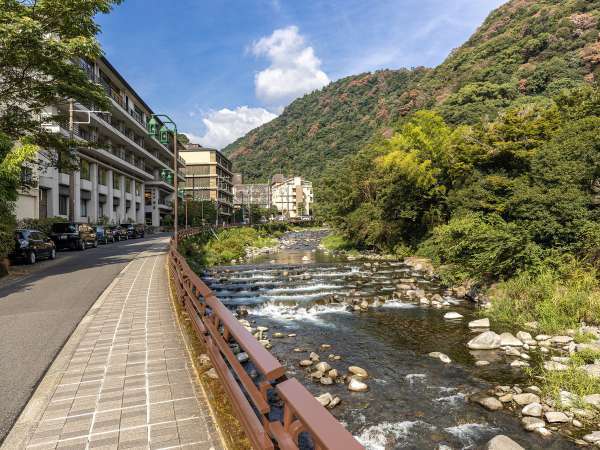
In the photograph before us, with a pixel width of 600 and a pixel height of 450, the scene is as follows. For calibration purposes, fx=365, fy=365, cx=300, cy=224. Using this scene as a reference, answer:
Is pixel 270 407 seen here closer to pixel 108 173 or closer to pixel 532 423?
pixel 532 423

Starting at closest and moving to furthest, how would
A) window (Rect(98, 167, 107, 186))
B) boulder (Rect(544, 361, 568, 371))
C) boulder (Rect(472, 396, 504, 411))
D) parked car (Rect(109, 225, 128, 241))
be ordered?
boulder (Rect(472, 396, 504, 411)) → boulder (Rect(544, 361, 568, 371)) → parked car (Rect(109, 225, 128, 241)) → window (Rect(98, 167, 107, 186))

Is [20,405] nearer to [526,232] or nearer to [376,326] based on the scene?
[376,326]

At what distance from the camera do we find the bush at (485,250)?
52.5 feet

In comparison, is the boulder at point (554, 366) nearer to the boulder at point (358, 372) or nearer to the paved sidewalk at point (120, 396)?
the boulder at point (358, 372)

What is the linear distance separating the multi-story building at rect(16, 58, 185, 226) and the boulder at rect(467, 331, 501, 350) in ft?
70.3

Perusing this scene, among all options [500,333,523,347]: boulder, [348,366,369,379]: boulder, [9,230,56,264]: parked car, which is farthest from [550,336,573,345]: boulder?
[9,230,56,264]: parked car

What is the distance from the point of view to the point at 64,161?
739 inches

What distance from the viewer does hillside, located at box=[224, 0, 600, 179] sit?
63.6 metres

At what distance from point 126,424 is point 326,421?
122 inches

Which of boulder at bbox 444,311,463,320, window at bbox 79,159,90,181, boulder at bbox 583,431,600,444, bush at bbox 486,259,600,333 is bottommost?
boulder at bbox 583,431,600,444

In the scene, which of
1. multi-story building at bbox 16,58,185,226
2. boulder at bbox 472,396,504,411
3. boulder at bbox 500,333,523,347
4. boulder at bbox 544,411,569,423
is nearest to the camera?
boulder at bbox 544,411,569,423

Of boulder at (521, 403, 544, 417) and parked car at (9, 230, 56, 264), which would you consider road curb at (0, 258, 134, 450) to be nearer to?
boulder at (521, 403, 544, 417)

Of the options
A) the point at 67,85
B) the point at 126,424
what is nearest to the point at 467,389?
the point at 126,424

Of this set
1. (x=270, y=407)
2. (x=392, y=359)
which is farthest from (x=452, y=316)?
(x=270, y=407)
